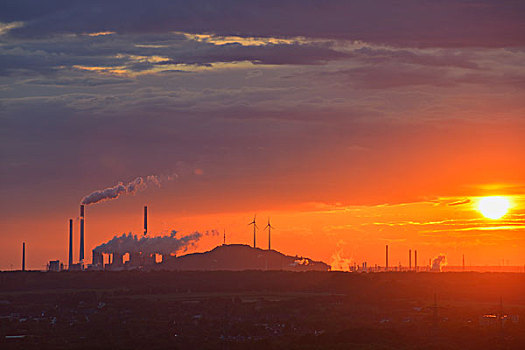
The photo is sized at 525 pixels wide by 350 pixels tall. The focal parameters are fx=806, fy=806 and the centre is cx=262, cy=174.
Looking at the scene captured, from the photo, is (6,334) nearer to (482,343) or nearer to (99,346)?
(99,346)

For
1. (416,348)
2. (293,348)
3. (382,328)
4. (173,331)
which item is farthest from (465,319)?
(173,331)

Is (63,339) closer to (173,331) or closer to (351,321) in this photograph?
(173,331)

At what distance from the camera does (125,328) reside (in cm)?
18450

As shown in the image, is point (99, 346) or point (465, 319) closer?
point (99, 346)

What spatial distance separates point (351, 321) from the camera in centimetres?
18925

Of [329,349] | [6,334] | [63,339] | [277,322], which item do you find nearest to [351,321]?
[277,322]

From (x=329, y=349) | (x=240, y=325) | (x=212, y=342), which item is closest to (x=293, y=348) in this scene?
(x=329, y=349)

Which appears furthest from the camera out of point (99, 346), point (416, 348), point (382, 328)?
point (382, 328)

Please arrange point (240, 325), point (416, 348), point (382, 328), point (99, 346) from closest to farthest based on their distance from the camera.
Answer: point (416, 348) → point (99, 346) → point (382, 328) → point (240, 325)

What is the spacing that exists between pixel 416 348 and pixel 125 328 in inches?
2755

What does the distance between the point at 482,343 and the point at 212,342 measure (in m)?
52.6

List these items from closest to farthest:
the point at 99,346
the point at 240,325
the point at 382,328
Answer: the point at 99,346 → the point at 382,328 → the point at 240,325

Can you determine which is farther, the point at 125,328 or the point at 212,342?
the point at 125,328

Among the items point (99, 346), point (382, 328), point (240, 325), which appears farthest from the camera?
point (240, 325)
